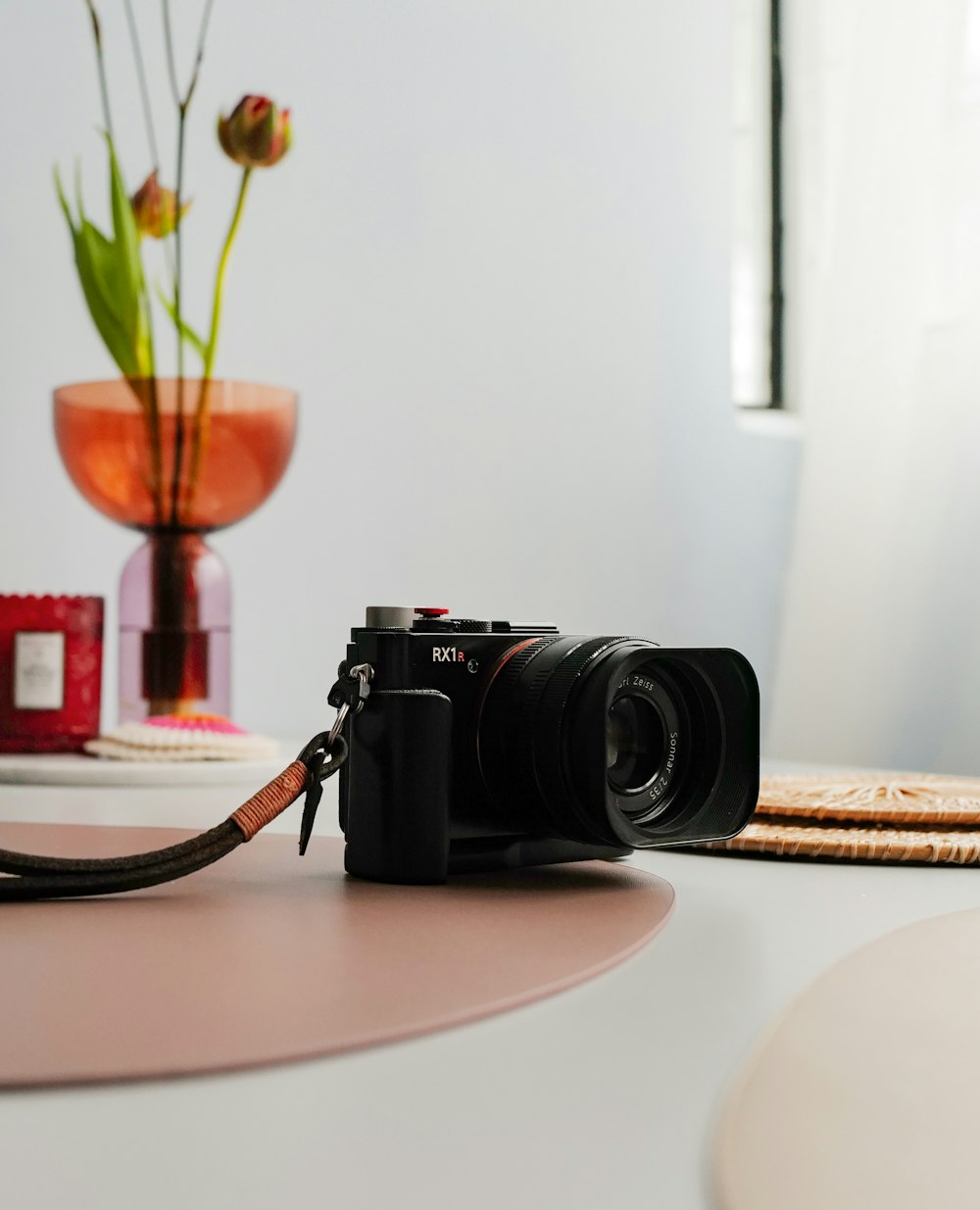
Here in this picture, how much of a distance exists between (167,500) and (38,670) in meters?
0.16

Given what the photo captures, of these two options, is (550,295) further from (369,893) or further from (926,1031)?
(926,1031)

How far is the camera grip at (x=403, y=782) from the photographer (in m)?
0.53

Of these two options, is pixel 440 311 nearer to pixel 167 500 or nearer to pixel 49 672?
pixel 167 500

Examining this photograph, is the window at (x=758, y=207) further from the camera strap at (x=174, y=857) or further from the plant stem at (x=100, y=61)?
the camera strap at (x=174, y=857)

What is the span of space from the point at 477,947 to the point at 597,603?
1.07 metres

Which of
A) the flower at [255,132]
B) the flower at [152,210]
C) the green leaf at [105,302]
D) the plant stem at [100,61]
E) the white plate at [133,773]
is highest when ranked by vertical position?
the plant stem at [100,61]

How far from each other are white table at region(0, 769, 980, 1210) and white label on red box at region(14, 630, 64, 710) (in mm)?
605

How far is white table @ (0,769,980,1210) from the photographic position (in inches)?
9.7

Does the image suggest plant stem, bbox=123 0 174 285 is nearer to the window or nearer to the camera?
the window

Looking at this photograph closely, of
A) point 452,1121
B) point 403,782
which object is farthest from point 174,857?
point 452,1121

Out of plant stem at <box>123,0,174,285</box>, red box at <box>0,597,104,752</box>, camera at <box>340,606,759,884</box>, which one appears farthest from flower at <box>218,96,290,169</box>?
camera at <box>340,606,759,884</box>

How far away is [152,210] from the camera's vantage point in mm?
1111

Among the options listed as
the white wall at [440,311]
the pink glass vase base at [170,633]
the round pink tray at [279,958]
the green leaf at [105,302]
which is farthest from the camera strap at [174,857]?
the white wall at [440,311]

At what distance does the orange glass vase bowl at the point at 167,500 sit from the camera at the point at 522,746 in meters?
0.46
